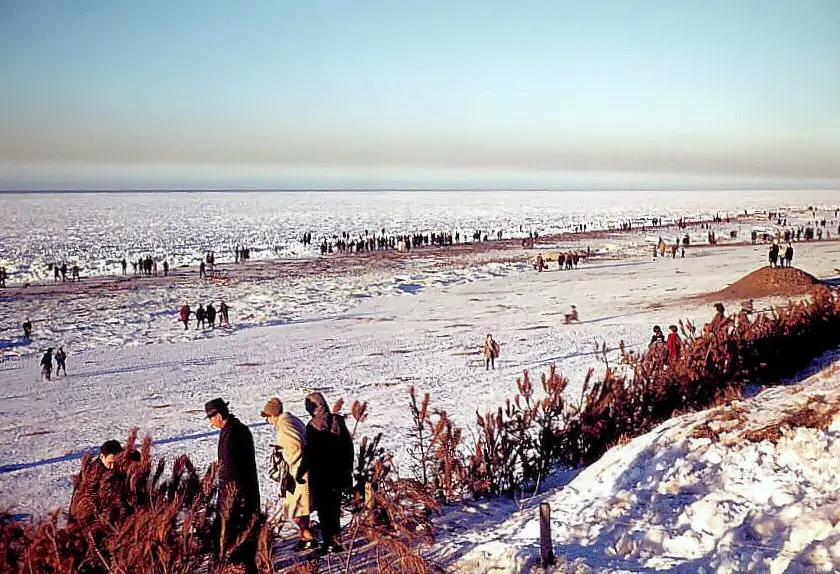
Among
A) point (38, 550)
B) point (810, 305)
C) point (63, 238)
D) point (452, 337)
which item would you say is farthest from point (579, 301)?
point (63, 238)

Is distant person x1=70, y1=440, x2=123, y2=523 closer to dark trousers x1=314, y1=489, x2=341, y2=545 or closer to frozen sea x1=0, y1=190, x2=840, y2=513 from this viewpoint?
dark trousers x1=314, y1=489, x2=341, y2=545

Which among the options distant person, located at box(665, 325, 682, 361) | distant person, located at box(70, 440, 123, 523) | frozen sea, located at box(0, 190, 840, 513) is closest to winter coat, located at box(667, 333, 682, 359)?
distant person, located at box(665, 325, 682, 361)

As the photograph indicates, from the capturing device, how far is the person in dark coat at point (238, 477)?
5.44 m

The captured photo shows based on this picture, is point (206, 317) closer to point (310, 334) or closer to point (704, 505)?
point (310, 334)

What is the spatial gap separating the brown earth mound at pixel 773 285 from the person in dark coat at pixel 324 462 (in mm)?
21643

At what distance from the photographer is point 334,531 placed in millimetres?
6230

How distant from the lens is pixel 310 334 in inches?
951

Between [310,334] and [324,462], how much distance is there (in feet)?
59.5

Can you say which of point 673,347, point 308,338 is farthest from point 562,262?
point 673,347

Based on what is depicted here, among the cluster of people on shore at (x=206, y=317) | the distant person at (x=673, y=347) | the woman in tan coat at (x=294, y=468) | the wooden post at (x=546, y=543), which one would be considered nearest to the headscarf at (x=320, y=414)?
the woman in tan coat at (x=294, y=468)

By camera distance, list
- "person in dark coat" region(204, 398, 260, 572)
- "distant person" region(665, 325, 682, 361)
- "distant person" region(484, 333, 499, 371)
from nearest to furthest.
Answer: "person in dark coat" region(204, 398, 260, 572) < "distant person" region(665, 325, 682, 361) < "distant person" region(484, 333, 499, 371)

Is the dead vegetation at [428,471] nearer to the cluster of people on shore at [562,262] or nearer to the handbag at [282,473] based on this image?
the handbag at [282,473]

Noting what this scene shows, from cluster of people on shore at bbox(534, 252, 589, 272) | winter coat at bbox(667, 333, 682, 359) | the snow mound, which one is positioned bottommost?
cluster of people on shore at bbox(534, 252, 589, 272)

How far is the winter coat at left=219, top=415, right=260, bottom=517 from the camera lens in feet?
18.2
